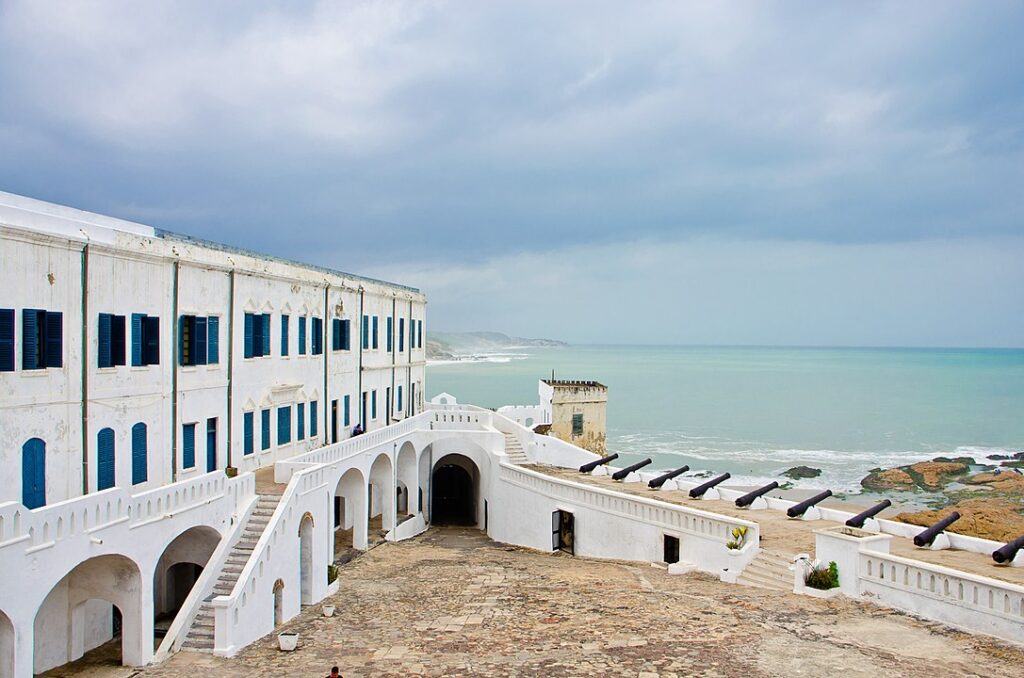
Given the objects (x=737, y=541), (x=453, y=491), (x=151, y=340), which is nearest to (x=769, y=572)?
(x=737, y=541)

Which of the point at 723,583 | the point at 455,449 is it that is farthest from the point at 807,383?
the point at 723,583

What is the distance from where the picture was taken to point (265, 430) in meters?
24.3

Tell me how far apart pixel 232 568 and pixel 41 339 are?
20.6ft

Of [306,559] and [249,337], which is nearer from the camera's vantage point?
[306,559]

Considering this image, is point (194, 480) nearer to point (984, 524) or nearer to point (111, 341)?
point (111, 341)

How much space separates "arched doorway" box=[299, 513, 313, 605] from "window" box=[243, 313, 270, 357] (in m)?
5.87

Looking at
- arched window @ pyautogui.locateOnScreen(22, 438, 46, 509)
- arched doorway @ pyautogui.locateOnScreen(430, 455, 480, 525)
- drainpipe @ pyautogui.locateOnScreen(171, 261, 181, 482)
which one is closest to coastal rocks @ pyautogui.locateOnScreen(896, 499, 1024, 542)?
arched doorway @ pyautogui.locateOnScreen(430, 455, 480, 525)

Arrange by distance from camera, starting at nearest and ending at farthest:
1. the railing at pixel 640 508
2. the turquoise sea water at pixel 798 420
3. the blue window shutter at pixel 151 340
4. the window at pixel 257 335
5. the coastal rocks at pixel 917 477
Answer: the blue window shutter at pixel 151 340 < the railing at pixel 640 508 < the window at pixel 257 335 < the coastal rocks at pixel 917 477 < the turquoise sea water at pixel 798 420

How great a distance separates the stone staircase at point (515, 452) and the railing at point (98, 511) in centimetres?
1630

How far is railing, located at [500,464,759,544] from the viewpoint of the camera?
20188 millimetres

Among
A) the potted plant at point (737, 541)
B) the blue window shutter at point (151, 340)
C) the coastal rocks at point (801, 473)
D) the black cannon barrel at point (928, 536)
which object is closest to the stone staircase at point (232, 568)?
the blue window shutter at point (151, 340)

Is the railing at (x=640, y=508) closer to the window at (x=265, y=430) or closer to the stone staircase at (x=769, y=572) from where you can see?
the stone staircase at (x=769, y=572)

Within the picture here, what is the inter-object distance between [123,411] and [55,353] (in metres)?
2.41

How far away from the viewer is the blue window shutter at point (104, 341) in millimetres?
16688
